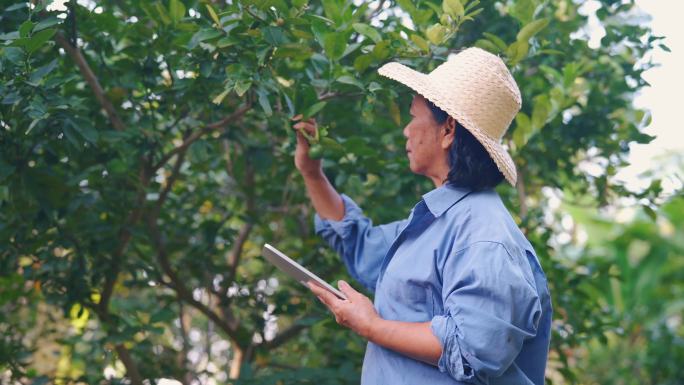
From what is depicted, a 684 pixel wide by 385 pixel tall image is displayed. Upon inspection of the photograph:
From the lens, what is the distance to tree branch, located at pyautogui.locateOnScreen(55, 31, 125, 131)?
2.43 meters

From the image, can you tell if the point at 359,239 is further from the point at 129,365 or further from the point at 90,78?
the point at 129,365

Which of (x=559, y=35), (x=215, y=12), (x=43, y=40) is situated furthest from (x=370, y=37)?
(x=559, y=35)

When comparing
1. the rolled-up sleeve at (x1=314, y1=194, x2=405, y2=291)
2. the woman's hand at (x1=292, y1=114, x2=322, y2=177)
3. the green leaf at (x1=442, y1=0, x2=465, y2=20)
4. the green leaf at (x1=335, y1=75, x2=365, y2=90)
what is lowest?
the rolled-up sleeve at (x1=314, y1=194, x2=405, y2=291)

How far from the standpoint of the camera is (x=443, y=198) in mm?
1943

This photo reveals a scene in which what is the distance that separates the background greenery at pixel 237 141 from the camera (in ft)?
7.40

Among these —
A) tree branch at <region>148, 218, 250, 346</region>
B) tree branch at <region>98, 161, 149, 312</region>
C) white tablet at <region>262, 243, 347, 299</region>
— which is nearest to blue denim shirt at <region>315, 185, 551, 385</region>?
white tablet at <region>262, 243, 347, 299</region>

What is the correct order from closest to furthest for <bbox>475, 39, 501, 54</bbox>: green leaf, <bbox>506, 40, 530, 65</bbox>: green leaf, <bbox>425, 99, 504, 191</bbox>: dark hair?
1. <bbox>425, 99, 504, 191</bbox>: dark hair
2. <bbox>506, 40, 530, 65</bbox>: green leaf
3. <bbox>475, 39, 501, 54</bbox>: green leaf

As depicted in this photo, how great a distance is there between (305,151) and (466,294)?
2.53 feet

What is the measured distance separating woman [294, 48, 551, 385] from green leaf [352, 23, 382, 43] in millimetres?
227

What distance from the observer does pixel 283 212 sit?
3395 mm

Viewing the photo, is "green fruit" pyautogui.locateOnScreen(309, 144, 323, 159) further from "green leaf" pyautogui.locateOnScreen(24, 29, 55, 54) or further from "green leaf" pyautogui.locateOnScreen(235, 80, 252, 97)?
"green leaf" pyautogui.locateOnScreen(24, 29, 55, 54)

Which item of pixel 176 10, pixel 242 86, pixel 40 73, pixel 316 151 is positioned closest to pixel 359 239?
pixel 316 151

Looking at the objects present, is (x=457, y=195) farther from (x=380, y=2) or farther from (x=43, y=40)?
(x=380, y=2)

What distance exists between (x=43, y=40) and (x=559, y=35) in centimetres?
174
